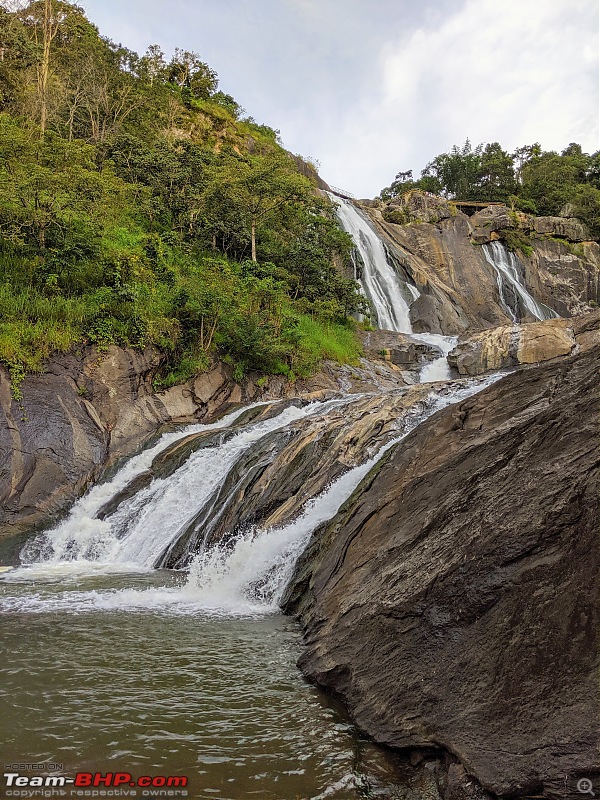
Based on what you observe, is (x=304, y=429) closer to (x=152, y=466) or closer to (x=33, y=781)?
(x=152, y=466)

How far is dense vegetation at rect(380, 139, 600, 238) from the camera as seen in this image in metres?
41.2

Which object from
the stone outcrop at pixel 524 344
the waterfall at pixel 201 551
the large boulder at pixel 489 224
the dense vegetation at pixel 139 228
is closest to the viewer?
the waterfall at pixel 201 551

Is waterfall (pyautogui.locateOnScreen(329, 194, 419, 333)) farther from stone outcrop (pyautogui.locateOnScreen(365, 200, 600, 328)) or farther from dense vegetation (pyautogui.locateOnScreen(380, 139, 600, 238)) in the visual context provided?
dense vegetation (pyautogui.locateOnScreen(380, 139, 600, 238))

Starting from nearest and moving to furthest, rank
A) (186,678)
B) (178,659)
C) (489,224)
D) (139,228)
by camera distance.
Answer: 1. (186,678)
2. (178,659)
3. (139,228)
4. (489,224)

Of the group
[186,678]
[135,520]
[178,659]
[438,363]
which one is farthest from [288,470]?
[438,363]

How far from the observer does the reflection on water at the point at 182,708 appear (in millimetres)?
3551

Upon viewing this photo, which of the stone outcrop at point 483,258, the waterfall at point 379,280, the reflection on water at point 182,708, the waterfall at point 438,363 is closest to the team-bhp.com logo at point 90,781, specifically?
the reflection on water at point 182,708

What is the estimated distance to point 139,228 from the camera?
21.6 m

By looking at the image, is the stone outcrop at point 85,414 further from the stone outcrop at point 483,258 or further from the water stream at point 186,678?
the stone outcrop at point 483,258

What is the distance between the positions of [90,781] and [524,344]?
1712 centimetres

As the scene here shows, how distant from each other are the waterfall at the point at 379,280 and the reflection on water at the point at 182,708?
22.3 m

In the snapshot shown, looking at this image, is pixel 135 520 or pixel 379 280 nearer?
pixel 135 520

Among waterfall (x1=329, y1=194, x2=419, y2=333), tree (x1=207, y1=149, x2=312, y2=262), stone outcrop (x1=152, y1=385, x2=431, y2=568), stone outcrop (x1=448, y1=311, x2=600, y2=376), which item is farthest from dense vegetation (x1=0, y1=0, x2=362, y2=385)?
stone outcrop (x1=152, y1=385, x2=431, y2=568)

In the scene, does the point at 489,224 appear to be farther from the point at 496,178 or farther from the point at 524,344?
the point at 524,344
